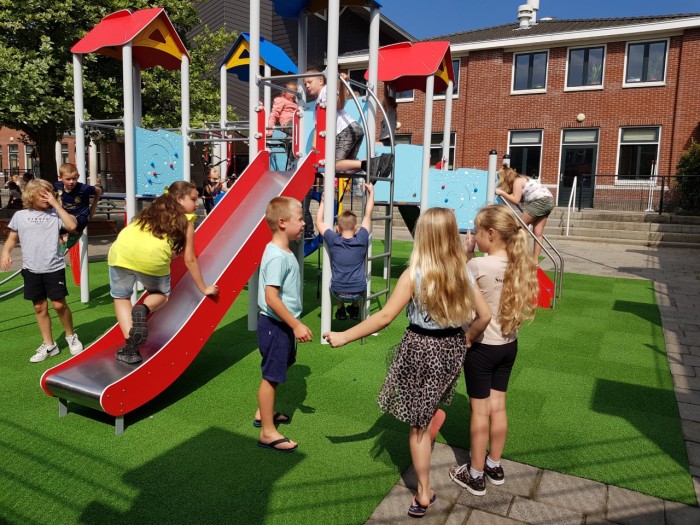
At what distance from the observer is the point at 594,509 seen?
282 centimetres

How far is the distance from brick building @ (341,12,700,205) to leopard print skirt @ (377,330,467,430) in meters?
19.9

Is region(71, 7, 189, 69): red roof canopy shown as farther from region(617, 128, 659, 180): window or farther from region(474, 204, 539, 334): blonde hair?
region(617, 128, 659, 180): window

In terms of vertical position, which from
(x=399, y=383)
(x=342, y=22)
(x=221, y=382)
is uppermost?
(x=342, y=22)

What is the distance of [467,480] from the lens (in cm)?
300

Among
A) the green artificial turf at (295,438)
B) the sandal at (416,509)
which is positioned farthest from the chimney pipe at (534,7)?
the sandal at (416,509)

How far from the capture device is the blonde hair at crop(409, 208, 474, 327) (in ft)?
8.50

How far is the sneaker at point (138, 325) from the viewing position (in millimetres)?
3867

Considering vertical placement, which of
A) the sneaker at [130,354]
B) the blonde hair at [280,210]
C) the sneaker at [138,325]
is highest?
the blonde hair at [280,210]

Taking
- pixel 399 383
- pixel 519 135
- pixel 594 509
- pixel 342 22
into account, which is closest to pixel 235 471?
pixel 399 383

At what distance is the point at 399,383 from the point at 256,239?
244 cm

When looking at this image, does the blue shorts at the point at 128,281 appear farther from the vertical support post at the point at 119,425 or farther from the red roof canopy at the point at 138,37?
the red roof canopy at the point at 138,37

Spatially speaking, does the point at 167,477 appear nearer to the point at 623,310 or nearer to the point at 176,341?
the point at 176,341

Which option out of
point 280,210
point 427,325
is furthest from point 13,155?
point 427,325

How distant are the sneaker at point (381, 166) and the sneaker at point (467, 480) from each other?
11.4ft
